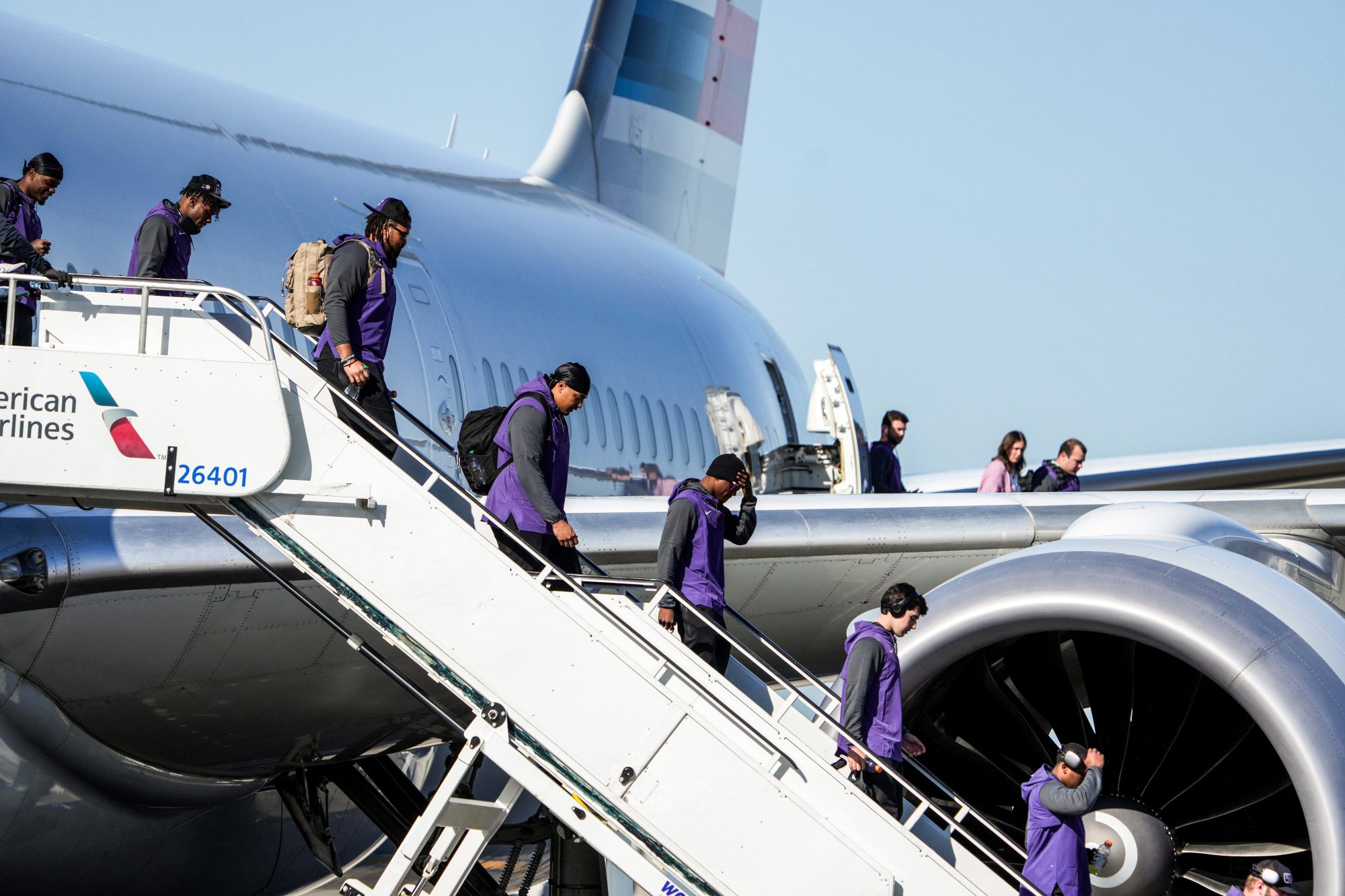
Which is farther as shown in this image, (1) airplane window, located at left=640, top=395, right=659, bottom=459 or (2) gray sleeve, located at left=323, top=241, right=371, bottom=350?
(1) airplane window, located at left=640, top=395, right=659, bottom=459

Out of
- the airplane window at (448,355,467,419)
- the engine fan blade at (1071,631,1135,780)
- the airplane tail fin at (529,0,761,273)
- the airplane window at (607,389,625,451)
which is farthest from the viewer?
the airplane tail fin at (529,0,761,273)

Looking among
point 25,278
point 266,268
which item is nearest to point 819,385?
point 266,268

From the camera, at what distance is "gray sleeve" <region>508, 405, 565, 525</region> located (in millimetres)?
4500

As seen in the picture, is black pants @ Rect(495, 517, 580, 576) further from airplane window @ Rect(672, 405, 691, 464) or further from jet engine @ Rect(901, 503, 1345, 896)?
airplane window @ Rect(672, 405, 691, 464)

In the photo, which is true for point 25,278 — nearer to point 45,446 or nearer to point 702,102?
point 45,446

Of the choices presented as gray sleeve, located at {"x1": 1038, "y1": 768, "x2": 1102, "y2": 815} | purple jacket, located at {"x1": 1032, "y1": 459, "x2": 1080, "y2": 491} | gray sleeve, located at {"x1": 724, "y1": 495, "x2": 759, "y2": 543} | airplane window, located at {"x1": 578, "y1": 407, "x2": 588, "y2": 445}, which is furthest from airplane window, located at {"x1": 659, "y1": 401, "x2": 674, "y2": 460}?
gray sleeve, located at {"x1": 1038, "y1": 768, "x2": 1102, "y2": 815}

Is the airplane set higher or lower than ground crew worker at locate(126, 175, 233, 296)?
lower

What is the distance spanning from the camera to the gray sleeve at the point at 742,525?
5.36 meters

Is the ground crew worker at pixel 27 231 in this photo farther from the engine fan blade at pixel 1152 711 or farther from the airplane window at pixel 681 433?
the airplane window at pixel 681 433

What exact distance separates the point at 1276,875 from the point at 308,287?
3.75 meters

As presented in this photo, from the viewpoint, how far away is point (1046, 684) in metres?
5.99

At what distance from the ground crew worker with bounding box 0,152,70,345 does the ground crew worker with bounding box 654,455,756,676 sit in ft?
6.66

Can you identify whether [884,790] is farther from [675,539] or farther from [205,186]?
[205,186]

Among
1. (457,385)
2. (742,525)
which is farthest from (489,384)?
(742,525)
